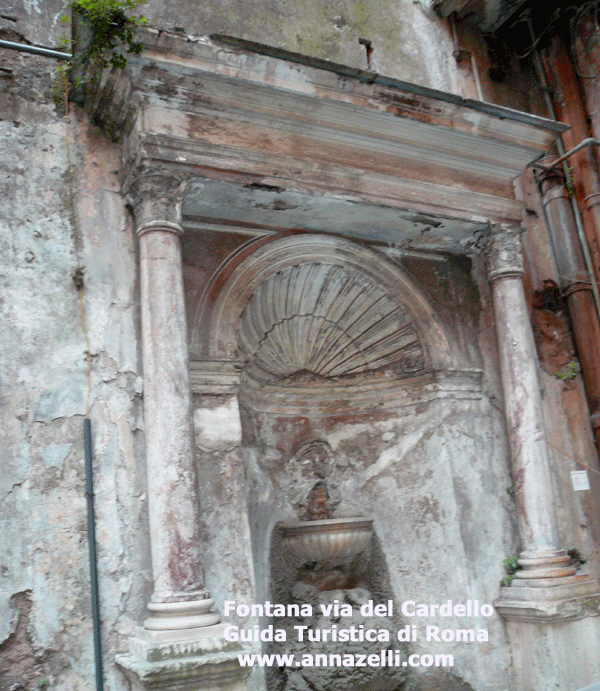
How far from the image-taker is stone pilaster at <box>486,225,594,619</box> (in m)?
5.07

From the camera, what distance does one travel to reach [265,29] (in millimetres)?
5758

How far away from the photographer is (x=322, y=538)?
5.50m

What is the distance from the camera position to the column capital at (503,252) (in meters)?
5.71

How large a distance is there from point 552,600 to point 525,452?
107 cm

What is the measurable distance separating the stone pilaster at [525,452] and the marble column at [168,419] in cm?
252

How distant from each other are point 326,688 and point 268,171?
144 inches

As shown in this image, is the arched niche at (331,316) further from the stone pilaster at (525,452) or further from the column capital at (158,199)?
the column capital at (158,199)

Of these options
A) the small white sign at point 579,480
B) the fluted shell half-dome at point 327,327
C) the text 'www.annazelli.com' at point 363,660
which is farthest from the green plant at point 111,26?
the small white sign at point 579,480

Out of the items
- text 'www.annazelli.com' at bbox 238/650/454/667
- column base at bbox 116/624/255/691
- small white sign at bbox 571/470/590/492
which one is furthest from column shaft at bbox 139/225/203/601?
small white sign at bbox 571/470/590/492

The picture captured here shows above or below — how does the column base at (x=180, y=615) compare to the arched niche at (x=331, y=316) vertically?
below

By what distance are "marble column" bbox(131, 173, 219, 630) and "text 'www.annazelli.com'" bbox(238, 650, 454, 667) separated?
54.2 inches

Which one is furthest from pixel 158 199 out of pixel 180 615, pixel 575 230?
pixel 575 230

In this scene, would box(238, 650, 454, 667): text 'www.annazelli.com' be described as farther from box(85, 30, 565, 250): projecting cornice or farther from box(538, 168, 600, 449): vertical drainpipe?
box(85, 30, 565, 250): projecting cornice

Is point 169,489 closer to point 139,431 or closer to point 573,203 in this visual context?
point 139,431
